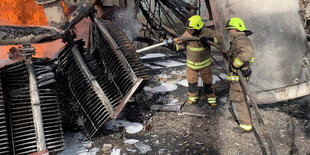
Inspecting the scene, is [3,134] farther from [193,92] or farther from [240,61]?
[240,61]

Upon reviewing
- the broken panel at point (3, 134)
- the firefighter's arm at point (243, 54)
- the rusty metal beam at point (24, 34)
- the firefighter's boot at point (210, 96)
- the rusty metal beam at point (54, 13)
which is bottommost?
the firefighter's boot at point (210, 96)

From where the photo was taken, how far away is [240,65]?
3.46m

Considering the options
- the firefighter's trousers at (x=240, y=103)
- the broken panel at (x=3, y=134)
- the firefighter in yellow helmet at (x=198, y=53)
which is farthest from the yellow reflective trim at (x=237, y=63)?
the broken panel at (x=3, y=134)

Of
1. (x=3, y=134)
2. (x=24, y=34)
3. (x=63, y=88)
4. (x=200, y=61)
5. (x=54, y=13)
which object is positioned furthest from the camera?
(x=200, y=61)

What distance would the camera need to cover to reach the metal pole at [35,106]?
2.85 m

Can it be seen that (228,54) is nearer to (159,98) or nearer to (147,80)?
(147,80)

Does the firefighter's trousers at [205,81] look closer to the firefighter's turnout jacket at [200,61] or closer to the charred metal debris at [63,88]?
the firefighter's turnout jacket at [200,61]

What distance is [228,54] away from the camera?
3.82 m

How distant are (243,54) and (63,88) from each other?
3116 millimetres

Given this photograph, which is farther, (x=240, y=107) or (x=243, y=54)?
(x=240, y=107)

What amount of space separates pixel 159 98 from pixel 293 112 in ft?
8.91

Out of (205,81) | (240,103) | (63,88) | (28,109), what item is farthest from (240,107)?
(28,109)

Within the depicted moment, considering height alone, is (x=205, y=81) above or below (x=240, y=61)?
below

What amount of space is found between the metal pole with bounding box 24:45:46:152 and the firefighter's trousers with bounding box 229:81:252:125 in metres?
3.02
